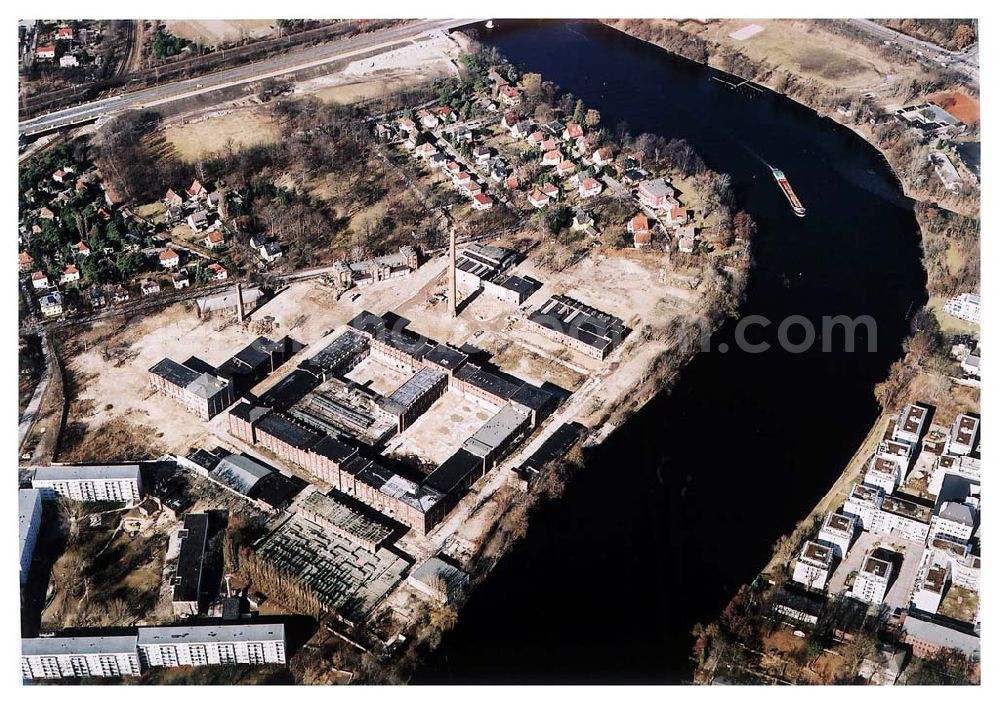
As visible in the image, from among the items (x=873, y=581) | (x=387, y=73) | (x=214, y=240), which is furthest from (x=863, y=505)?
(x=387, y=73)

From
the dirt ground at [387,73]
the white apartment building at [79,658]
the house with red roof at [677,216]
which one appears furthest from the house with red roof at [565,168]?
the white apartment building at [79,658]

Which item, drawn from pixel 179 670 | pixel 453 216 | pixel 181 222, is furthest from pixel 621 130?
pixel 179 670

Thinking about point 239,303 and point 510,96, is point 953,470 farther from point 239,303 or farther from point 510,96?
point 510,96

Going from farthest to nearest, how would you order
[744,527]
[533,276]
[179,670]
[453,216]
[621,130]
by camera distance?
[621,130] → [453,216] → [533,276] → [744,527] → [179,670]

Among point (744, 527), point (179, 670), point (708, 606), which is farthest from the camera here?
point (744, 527)

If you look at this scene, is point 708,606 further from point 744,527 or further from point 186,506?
point 186,506

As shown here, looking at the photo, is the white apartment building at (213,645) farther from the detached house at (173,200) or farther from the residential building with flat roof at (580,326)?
the detached house at (173,200)
